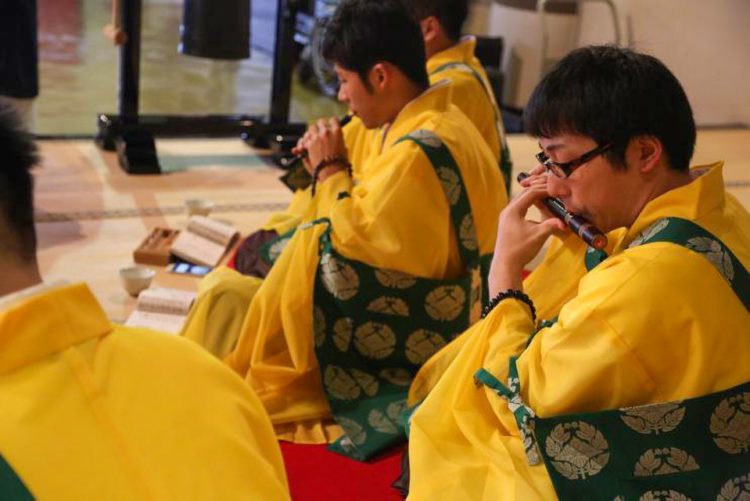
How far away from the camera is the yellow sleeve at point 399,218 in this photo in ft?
8.84

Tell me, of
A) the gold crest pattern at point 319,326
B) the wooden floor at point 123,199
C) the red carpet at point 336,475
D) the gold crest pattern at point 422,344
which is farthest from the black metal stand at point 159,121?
the red carpet at point 336,475

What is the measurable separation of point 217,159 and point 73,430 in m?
4.52

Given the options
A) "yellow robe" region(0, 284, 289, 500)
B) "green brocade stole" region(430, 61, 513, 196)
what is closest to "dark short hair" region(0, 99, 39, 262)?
"yellow robe" region(0, 284, 289, 500)

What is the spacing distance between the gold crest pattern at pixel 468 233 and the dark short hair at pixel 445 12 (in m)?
0.99

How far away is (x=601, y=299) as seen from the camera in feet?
5.65

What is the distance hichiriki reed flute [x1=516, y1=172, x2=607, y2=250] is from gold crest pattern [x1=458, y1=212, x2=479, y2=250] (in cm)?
73

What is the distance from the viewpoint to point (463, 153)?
2.76m

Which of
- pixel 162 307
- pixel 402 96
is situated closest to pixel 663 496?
pixel 402 96

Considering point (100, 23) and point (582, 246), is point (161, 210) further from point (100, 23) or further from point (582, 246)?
point (100, 23)

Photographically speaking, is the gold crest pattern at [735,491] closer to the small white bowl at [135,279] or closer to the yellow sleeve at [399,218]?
the yellow sleeve at [399,218]

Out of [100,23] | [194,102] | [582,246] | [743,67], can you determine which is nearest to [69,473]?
[582,246]

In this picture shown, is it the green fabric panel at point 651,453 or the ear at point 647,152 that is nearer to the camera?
the green fabric panel at point 651,453

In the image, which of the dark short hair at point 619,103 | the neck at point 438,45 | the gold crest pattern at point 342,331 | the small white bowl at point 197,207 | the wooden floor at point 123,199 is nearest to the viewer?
the dark short hair at point 619,103

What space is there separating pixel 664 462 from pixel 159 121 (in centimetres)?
408
